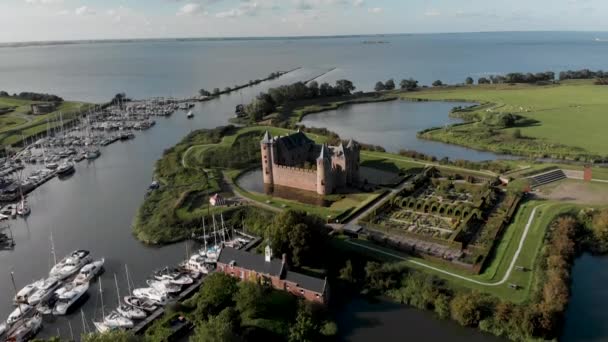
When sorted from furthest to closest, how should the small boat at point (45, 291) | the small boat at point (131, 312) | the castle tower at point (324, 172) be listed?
the castle tower at point (324, 172) → the small boat at point (45, 291) → the small boat at point (131, 312)

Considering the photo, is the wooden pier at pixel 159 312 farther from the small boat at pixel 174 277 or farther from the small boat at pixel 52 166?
the small boat at pixel 52 166

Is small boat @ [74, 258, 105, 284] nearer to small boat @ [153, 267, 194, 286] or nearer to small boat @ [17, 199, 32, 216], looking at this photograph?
small boat @ [153, 267, 194, 286]

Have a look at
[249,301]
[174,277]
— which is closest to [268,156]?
[174,277]

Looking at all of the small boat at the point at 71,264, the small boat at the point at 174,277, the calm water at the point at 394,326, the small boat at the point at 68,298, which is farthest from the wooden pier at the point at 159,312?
the calm water at the point at 394,326

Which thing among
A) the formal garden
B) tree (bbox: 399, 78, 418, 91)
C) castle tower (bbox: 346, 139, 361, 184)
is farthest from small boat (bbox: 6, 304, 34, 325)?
tree (bbox: 399, 78, 418, 91)

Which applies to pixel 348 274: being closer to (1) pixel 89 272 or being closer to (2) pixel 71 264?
→ (1) pixel 89 272

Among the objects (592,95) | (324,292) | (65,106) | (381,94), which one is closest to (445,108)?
(381,94)

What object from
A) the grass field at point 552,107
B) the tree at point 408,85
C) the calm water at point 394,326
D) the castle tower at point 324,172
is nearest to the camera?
the calm water at point 394,326
